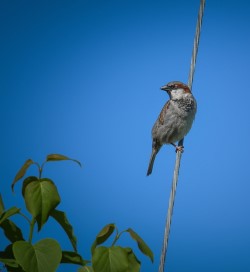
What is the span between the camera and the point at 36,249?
0.91m

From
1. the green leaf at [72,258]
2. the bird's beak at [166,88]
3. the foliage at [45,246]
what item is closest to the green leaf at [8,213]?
the foliage at [45,246]

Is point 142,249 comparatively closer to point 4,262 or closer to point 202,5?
point 4,262

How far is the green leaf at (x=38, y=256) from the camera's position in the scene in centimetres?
87

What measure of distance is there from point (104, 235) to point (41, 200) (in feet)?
0.57

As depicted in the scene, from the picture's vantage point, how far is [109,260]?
90 cm

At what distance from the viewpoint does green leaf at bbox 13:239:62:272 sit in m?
0.87

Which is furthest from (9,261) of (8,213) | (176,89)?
(176,89)

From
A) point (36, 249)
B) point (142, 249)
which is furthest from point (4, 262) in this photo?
point (142, 249)

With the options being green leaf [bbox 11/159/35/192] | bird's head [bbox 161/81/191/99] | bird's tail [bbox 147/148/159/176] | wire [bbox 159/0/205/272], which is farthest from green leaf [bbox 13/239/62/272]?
bird's tail [bbox 147/148/159/176]

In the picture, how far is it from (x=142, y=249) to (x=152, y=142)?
130 inches

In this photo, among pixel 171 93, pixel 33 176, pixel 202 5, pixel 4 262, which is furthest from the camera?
pixel 171 93

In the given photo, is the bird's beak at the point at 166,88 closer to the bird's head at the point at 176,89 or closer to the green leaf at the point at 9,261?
the bird's head at the point at 176,89

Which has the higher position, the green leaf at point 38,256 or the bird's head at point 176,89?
the bird's head at point 176,89

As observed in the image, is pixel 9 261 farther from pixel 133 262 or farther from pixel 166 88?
pixel 166 88
